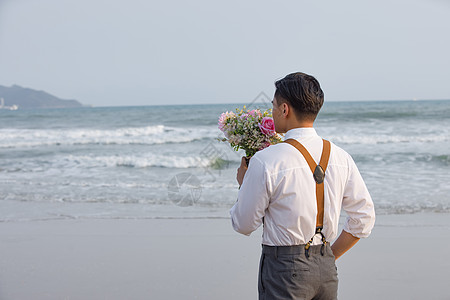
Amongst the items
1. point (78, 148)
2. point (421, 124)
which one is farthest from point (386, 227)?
point (421, 124)

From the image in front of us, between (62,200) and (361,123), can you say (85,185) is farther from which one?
(361,123)

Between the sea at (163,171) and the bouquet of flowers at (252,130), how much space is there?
49 centimetres

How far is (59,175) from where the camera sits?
10.5 meters

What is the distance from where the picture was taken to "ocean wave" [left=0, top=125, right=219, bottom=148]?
61.4ft

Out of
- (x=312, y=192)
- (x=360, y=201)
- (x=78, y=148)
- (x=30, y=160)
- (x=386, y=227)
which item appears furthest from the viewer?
(x=78, y=148)

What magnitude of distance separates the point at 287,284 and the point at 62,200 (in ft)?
21.2

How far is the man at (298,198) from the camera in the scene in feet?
5.05

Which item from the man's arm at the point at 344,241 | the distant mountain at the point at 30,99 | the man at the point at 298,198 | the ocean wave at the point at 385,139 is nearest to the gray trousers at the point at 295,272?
the man at the point at 298,198

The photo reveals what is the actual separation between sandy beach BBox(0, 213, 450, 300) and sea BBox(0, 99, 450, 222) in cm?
67

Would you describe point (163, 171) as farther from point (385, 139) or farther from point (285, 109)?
point (385, 139)

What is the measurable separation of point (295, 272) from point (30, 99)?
87.1m

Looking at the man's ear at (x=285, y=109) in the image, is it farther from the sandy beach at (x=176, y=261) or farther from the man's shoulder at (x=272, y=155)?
the sandy beach at (x=176, y=261)

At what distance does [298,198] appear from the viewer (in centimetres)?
155

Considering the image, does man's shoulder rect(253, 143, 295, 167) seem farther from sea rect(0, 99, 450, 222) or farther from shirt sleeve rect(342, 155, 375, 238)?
sea rect(0, 99, 450, 222)
